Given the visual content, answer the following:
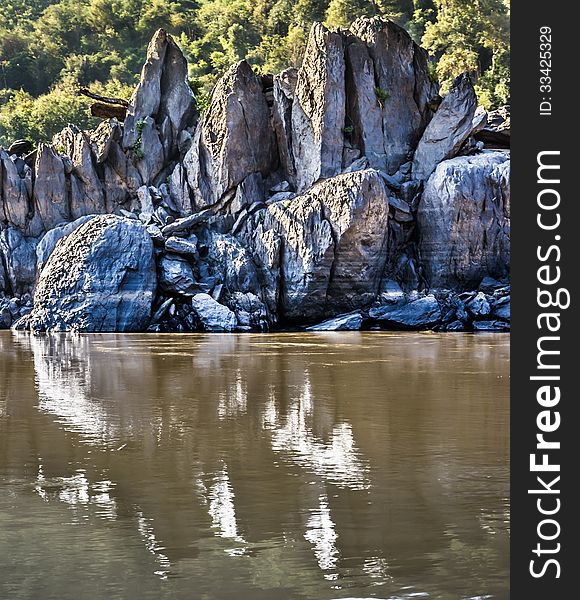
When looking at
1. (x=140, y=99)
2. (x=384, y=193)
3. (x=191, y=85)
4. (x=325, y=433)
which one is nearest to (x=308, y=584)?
(x=325, y=433)

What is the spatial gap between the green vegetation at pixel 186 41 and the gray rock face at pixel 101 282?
2111 cm

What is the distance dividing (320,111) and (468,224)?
6237mm

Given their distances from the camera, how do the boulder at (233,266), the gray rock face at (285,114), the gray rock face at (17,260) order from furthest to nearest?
1. the gray rock face at (17,260)
2. the gray rock face at (285,114)
3. the boulder at (233,266)

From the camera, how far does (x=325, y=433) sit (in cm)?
803

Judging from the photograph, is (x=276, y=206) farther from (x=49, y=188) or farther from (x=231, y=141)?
(x=49, y=188)

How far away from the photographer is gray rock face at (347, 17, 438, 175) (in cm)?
3114

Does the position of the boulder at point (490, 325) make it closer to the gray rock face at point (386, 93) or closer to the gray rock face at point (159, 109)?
the gray rock face at point (386, 93)

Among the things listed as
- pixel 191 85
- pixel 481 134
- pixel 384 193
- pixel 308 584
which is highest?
pixel 191 85

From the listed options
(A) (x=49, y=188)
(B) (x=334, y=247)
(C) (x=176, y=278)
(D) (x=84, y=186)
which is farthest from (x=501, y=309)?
(A) (x=49, y=188)

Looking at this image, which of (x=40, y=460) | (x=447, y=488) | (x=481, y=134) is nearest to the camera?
(x=447, y=488)

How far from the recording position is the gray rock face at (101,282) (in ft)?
89.0

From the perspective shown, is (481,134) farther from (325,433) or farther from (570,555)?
(570,555)

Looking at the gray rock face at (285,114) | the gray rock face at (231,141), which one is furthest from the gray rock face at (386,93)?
the gray rock face at (231,141)

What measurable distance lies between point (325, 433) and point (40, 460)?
7.80 ft
